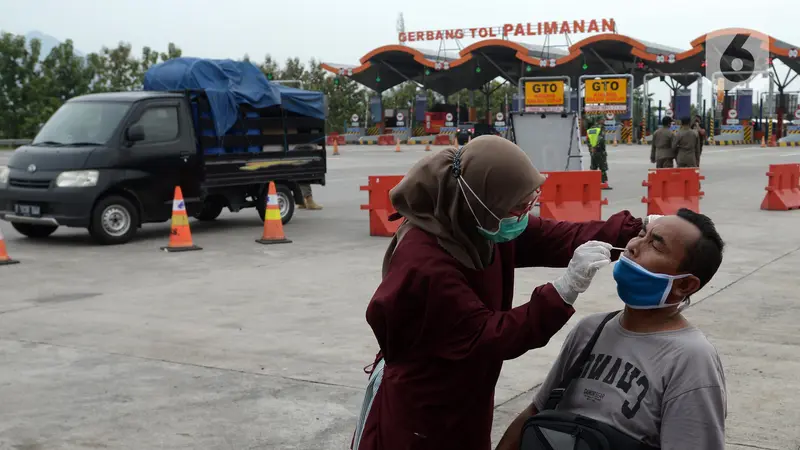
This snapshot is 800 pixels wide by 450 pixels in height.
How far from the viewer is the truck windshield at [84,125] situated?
43.8 feet

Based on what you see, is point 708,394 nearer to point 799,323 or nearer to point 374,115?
point 799,323

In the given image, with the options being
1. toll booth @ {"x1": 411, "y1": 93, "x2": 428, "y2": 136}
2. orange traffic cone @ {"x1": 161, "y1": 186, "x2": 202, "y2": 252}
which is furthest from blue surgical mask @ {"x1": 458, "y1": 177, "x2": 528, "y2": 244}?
toll booth @ {"x1": 411, "y1": 93, "x2": 428, "y2": 136}

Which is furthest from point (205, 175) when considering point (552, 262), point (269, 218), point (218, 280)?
point (552, 262)

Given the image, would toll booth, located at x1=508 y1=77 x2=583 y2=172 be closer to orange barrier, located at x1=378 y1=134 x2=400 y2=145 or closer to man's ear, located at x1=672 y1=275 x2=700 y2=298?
man's ear, located at x1=672 y1=275 x2=700 y2=298

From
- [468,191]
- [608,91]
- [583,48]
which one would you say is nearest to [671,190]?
[468,191]

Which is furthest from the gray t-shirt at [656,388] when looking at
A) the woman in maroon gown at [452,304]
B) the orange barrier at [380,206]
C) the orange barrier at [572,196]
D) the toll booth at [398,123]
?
the toll booth at [398,123]

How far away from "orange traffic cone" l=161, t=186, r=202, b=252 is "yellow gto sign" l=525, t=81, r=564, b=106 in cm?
3163

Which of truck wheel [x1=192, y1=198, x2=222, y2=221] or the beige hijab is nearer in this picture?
the beige hijab

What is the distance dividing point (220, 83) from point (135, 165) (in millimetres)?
2334

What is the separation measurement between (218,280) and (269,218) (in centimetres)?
311

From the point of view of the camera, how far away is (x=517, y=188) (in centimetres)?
255

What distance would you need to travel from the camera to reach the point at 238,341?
7.40 meters

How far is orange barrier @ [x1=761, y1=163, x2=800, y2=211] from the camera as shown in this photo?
16156 mm

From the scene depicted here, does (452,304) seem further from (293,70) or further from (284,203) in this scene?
(293,70)
